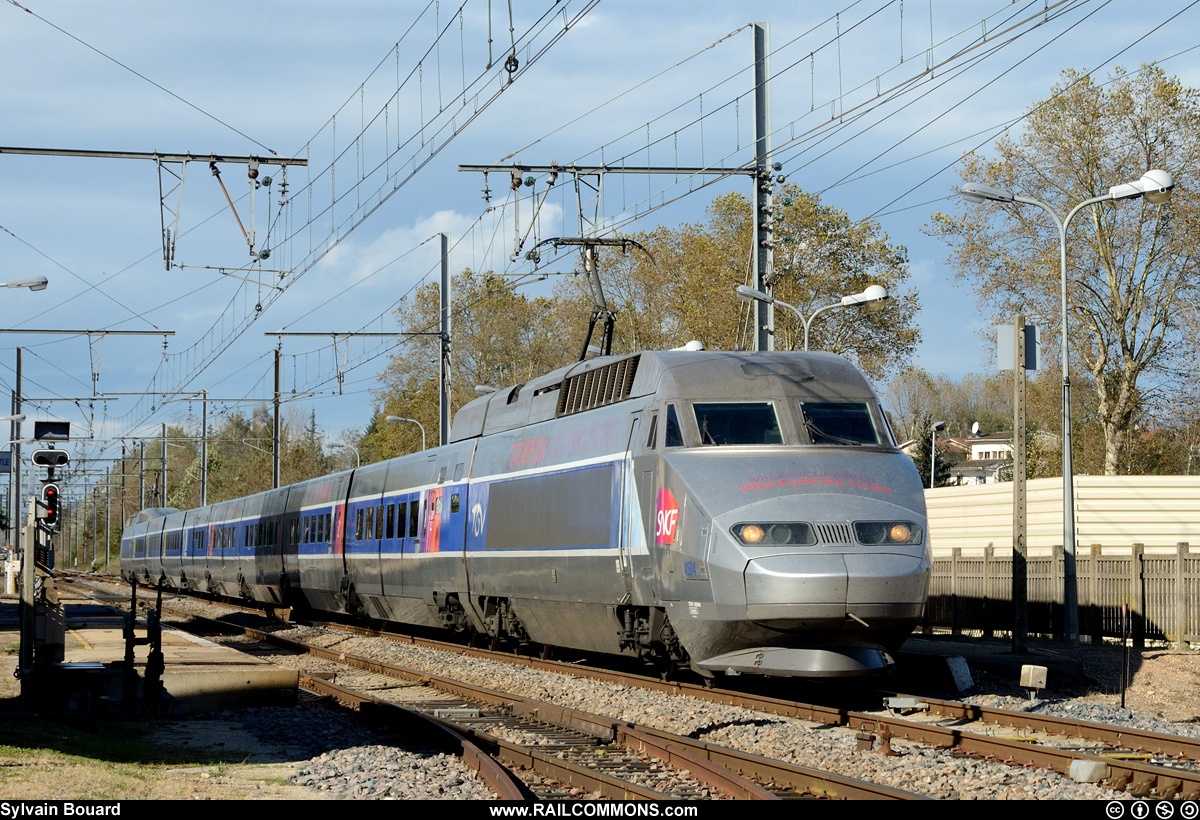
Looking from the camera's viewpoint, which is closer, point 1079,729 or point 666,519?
point 1079,729

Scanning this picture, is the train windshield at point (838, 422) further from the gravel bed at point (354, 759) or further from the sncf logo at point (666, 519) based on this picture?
the gravel bed at point (354, 759)

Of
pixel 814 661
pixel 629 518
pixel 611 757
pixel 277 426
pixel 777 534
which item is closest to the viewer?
pixel 611 757

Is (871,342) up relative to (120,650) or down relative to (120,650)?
up

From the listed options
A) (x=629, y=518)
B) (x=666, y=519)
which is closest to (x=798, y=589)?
(x=666, y=519)

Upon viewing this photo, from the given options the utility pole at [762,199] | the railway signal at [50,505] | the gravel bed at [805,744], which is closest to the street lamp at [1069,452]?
the utility pole at [762,199]

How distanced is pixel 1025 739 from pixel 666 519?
13.4ft

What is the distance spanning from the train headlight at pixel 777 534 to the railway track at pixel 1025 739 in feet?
5.53

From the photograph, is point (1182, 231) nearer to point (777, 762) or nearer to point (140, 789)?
point (777, 762)

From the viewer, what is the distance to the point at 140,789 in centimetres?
967

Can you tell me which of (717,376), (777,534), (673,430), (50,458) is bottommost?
(777,534)

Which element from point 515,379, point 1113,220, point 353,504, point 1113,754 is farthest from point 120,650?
point 515,379

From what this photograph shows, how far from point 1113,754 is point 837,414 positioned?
475 centimetres

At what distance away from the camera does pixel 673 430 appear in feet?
48.0

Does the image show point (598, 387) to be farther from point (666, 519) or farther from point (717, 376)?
point (666, 519)
